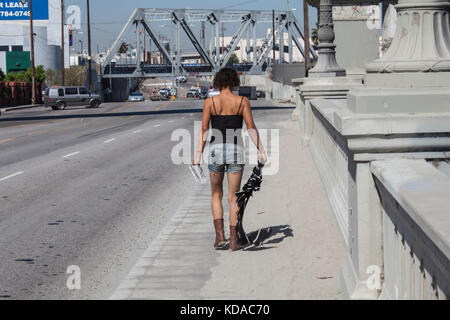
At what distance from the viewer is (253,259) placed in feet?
26.1

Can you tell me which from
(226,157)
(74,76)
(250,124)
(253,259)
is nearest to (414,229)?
(253,259)

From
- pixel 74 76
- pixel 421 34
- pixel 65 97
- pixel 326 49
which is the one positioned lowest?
pixel 65 97

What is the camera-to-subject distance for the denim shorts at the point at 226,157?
8188 millimetres

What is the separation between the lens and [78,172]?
1683cm

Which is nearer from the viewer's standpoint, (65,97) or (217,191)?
(217,191)

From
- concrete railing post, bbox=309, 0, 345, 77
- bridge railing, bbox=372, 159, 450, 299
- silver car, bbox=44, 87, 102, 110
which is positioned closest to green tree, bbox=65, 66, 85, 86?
silver car, bbox=44, 87, 102, 110

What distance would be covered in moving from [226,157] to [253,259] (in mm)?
1065

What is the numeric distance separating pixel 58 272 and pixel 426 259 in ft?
15.9

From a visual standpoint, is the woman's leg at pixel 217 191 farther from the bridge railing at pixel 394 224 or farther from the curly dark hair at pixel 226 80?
the bridge railing at pixel 394 224

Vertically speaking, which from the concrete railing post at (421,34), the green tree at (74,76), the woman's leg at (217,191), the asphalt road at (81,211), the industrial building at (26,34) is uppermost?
the industrial building at (26,34)

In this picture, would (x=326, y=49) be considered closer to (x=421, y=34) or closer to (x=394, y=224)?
(x=421, y=34)

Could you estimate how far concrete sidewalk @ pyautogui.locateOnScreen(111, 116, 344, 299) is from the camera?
22.0ft

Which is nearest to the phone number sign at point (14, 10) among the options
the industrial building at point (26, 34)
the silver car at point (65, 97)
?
the industrial building at point (26, 34)

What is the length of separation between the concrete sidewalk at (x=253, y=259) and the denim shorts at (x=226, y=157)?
0.88 metres
